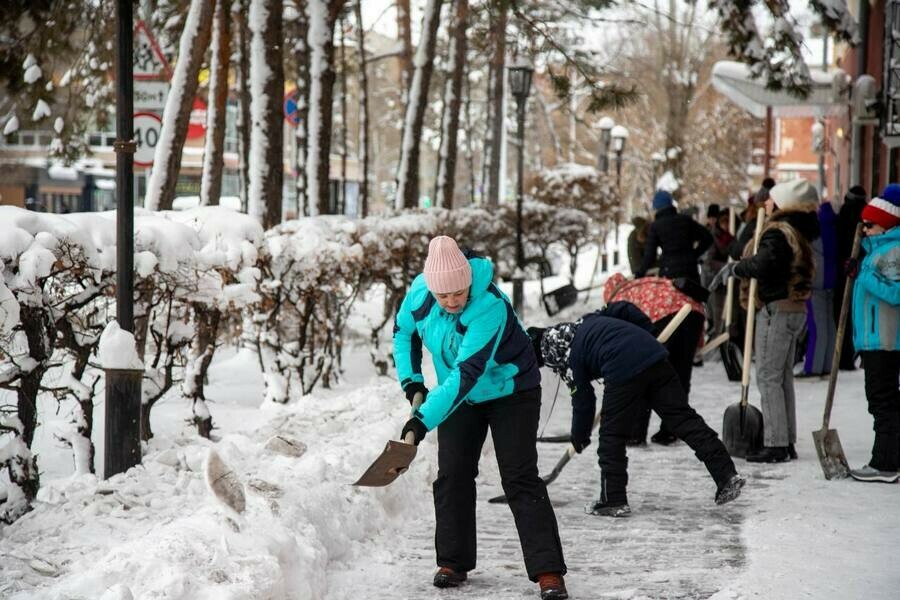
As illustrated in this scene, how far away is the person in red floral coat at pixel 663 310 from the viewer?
875cm

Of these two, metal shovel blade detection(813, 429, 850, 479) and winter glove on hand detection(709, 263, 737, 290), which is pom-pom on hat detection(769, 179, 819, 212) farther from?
metal shovel blade detection(813, 429, 850, 479)

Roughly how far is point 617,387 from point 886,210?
2.05 meters

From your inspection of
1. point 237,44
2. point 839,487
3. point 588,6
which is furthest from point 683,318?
point 237,44

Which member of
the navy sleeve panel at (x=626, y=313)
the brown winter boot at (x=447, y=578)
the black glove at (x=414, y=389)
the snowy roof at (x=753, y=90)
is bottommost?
the brown winter boot at (x=447, y=578)

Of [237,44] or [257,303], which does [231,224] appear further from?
[237,44]

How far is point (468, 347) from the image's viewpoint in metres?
5.11

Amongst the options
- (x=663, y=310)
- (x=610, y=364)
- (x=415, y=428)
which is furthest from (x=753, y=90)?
(x=415, y=428)

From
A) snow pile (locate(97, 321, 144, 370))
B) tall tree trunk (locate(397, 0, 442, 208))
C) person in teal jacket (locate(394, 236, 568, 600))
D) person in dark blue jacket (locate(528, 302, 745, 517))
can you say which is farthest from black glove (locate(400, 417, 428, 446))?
tall tree trunk (locate(397, 0, 442, 208))

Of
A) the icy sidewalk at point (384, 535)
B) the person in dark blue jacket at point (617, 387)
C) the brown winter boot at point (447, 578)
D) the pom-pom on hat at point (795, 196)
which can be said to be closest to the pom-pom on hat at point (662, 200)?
the pom-pom on hat at point (795, 196)

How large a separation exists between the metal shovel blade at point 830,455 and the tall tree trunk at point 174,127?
6.85 meters

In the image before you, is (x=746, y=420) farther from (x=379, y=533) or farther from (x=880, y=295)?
(x=379, y=533)

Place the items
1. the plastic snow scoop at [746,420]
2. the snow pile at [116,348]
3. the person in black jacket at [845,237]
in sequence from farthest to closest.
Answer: the person in black jacket at [845,237] → the plastic snow scoop at [746,420] → the snow pile at [116,348]

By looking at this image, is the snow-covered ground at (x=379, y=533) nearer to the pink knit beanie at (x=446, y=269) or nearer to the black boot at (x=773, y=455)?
the black boot at (x=773, y=455)

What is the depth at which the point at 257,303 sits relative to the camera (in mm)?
8719
